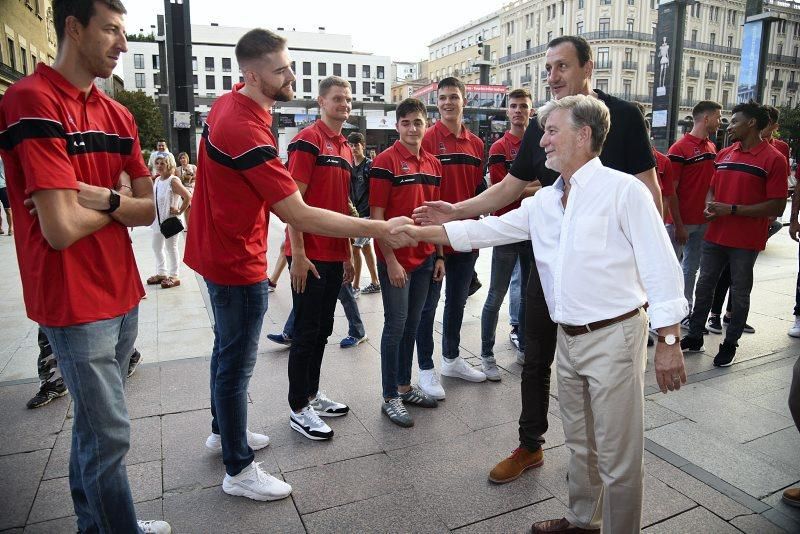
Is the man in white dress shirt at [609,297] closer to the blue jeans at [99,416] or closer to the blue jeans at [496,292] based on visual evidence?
the blue jeans at [99,416]

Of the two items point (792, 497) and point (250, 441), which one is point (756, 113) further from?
point (250, 441)

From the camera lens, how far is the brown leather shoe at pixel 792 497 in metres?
2.71

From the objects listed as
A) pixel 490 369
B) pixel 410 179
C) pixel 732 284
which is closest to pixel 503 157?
pixel 410 179

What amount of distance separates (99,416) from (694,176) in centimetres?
606

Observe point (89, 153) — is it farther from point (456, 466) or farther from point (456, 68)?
point (456, 68)

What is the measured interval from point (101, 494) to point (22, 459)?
1.49 metres

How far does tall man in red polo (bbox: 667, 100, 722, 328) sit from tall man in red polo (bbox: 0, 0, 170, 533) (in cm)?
548

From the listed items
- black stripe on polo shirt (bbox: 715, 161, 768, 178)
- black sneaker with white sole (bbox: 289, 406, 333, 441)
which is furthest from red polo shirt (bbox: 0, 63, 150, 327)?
black stripe on polo shirt (bbox: 715, 161, 768, 178)

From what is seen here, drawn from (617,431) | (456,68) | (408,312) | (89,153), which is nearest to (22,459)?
(89,153)

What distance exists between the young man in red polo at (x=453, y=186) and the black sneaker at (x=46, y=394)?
2666 mm

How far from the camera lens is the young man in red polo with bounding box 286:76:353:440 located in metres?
3.38

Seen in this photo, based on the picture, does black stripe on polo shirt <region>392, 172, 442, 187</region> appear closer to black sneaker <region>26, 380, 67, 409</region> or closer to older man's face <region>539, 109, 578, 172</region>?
older man's face <region>539, 109, 578, 172</region>

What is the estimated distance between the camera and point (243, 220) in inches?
102

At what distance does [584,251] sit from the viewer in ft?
7.13
